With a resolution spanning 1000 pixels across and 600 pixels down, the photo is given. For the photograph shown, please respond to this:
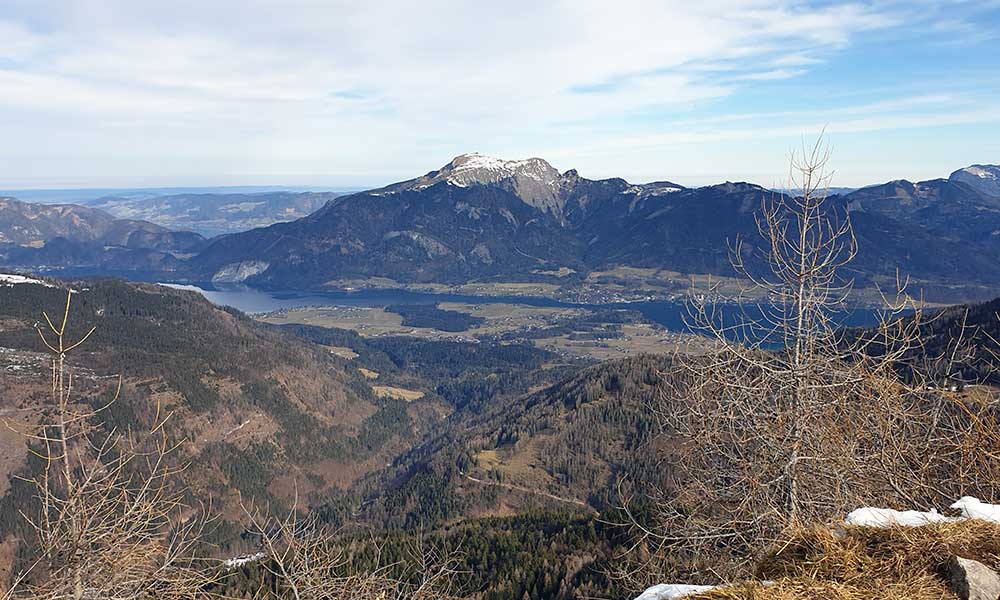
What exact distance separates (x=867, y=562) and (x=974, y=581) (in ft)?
3.03

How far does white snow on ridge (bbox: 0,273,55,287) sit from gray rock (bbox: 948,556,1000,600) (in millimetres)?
180982

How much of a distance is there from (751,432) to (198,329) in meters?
166

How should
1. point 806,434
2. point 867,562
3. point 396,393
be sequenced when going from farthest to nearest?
point 396,393 < point 806,434 < point 867,562

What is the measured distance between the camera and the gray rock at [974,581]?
18.7 feet

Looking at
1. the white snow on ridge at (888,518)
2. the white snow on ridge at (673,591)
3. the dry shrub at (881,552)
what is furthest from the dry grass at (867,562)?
the white snow on ridge at (673,591)

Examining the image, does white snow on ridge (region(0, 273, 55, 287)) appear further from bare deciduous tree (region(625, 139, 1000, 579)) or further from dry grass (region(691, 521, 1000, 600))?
dry grass (region(691, 521, 1000, 600))

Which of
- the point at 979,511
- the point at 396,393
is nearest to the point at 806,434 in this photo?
the point at 979,511

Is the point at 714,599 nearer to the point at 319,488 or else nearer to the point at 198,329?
the point at 319,488

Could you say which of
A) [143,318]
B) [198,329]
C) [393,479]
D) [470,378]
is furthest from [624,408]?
[143,318]

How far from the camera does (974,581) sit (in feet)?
18.9

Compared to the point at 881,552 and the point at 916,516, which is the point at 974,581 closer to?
Answer: the point at 881,552

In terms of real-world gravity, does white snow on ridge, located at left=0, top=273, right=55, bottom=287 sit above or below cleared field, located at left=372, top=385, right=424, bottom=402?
above

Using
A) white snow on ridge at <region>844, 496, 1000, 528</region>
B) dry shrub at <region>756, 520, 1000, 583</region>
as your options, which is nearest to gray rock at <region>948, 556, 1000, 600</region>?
dry shrub at <region>756, 520, 1000, 583</region>

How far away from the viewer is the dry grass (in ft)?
19.2
